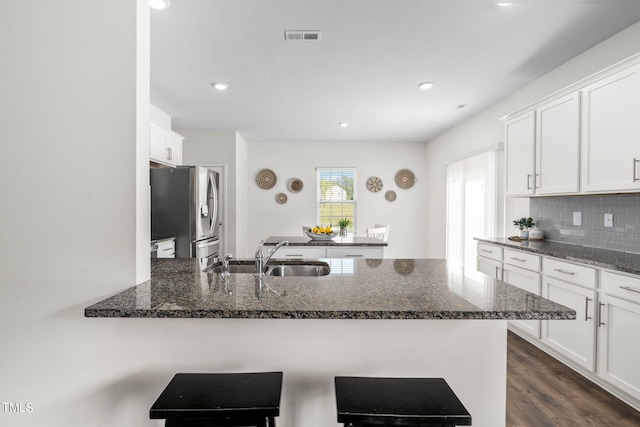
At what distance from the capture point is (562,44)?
2.60 meters

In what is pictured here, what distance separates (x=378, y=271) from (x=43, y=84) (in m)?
1.67

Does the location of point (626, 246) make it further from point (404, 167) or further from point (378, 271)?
point (404, 167)

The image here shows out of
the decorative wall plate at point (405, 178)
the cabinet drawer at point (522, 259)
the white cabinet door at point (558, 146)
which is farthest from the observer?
the decorative wall plate at point (405, 178)

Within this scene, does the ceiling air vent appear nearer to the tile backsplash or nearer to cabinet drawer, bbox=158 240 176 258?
cabinet drawer, bbox=158 240 176 258

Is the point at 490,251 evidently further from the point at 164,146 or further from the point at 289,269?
the point at 164,146

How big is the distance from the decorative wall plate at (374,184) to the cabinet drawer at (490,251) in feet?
9.75

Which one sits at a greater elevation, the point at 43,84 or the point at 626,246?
the point at 43,84

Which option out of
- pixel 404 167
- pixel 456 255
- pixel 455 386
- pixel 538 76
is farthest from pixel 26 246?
pixel 404 167

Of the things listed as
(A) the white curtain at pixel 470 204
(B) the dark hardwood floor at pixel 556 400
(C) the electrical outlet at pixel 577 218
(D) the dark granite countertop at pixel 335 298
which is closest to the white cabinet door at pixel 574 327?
(B) the dark hardwood floor at pixel 556 400

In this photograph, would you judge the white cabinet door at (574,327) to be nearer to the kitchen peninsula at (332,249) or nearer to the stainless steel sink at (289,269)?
the kitchen peninsula at (332,249)

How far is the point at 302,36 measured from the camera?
2488 mm

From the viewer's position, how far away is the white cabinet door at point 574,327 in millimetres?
2186

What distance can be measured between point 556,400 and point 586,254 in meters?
1.01

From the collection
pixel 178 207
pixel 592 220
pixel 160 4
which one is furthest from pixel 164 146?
pixel 592 220
